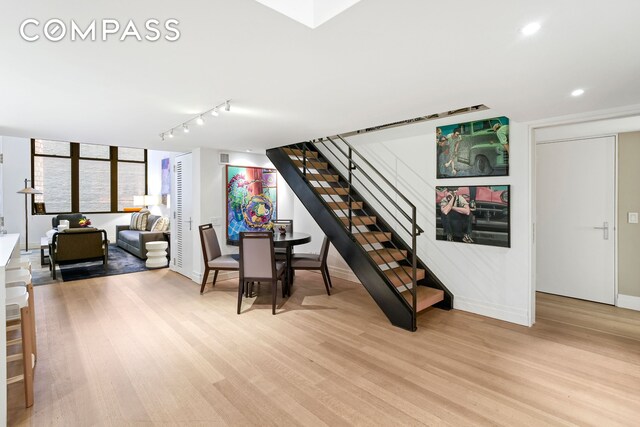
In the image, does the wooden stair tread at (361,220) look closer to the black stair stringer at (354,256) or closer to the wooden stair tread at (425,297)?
the black stair stringer at (354,256)

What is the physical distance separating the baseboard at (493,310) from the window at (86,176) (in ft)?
32.0

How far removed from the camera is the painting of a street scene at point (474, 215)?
3500 mm

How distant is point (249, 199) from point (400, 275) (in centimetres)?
304

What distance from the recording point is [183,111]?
314 centimetres

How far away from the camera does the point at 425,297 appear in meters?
3.63

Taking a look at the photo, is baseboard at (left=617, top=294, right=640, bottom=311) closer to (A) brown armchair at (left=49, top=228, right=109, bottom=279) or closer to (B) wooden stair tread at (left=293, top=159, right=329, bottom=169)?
(B) wooden stair tread at (left=293, top=159, right=329, bottom=169)

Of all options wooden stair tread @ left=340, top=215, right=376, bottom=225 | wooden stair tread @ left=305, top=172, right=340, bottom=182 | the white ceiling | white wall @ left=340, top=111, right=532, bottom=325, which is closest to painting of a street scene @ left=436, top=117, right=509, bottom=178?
white wall @ left=340, top=111, right=532, bottom=325

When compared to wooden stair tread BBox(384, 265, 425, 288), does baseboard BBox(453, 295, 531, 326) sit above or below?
below

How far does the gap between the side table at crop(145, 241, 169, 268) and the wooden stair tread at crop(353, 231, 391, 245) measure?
4181mm

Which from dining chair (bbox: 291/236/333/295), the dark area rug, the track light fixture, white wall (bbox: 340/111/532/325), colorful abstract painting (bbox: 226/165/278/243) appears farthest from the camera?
colorful abstract painting (bbox: 226/165/278/243)

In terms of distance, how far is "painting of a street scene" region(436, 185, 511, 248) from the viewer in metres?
3.50

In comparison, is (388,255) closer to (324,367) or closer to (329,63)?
(324,367)

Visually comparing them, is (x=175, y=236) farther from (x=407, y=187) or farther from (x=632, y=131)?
(x=632, y=131)

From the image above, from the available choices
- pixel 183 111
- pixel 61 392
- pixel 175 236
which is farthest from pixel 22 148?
pixel 61 392
